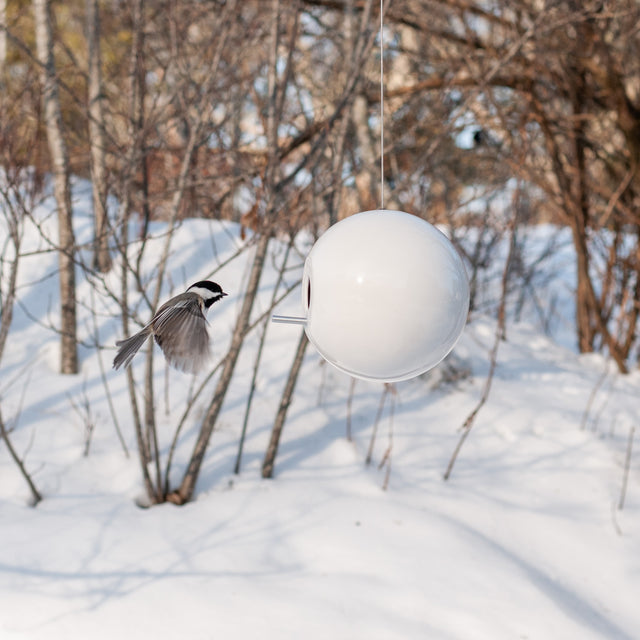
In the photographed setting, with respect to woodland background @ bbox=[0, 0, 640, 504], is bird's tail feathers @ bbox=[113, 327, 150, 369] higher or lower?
lower

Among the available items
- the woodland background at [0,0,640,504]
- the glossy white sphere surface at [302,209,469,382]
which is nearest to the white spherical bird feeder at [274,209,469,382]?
the glossy white sphere surface at [302,209,469,382]

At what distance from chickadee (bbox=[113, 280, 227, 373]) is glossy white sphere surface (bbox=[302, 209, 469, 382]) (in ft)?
0.73

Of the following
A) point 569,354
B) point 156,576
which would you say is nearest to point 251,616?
point 156,576

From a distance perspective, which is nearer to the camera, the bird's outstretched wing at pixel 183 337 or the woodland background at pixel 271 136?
the bird's outstretched wing at pixel 183 337

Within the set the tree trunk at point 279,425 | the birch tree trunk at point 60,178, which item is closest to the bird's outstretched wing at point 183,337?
the tree trunk at point 279,425

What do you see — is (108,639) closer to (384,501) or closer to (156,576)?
(156,576)

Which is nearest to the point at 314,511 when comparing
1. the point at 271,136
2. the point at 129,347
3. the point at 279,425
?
the point at 279,425

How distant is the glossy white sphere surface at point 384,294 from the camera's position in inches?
45.5

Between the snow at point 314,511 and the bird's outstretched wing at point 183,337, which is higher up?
the bird's outstretched wing at point 183,337

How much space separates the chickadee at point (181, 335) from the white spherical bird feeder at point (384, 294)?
222 mm

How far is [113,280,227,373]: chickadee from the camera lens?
1186 mm

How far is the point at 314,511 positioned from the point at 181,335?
1909 millimetres

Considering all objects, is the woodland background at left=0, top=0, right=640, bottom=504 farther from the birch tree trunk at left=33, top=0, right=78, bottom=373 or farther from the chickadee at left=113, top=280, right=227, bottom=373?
the chickadee at left=113, top=280, right=227, bottom=373

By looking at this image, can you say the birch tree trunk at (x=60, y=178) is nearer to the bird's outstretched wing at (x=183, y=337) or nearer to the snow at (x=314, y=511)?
the snow at (x=314, y=511)
